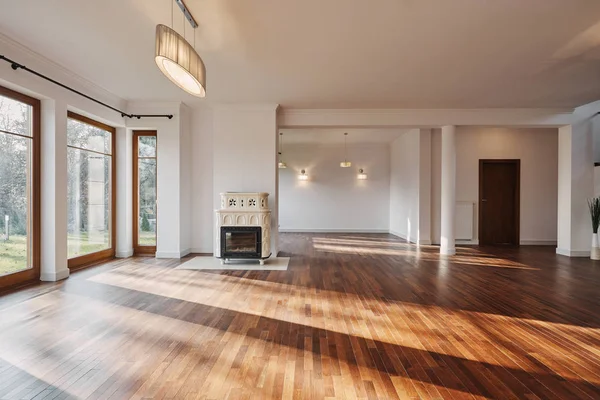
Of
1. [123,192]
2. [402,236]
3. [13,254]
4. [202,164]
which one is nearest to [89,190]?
[123,192]

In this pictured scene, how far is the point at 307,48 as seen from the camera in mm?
3881

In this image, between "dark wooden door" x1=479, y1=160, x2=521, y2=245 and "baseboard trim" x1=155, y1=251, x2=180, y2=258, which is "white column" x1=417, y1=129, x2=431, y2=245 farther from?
"baseboard trim" x1=155, y1=251, x2=180, y2=258

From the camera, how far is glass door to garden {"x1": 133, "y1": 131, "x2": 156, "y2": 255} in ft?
21.0

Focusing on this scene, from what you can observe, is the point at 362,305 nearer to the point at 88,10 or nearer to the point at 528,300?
the point at 528,300

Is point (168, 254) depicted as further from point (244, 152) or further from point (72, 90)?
point (72, 90)

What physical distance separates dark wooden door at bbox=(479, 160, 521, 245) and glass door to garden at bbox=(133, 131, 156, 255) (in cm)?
799

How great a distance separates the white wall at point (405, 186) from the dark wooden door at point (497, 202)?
1.68 m

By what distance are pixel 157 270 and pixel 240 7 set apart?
4.10 m

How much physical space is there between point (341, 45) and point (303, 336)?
3259mm

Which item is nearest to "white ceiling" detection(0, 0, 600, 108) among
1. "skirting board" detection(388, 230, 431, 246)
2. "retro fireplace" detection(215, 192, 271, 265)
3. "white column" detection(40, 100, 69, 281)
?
"white column" detection(40, 100, 69, 281)

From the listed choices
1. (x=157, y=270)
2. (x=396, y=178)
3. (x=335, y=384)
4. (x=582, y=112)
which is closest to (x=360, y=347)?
(x=335, y=384)

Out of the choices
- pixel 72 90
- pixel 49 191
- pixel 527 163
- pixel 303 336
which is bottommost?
pixel 303 336

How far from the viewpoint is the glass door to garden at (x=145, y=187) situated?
639cm

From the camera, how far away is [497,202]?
27.4 ft
